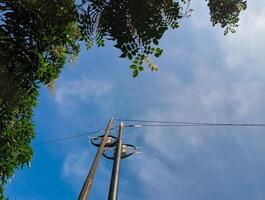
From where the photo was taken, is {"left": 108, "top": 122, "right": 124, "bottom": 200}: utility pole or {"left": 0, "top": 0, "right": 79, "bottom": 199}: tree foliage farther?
{"left": 108, "top": 122, "right": 124, "bottom": 200}: utility pole

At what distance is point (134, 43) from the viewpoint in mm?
6527

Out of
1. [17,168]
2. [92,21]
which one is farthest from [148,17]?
[17,168]

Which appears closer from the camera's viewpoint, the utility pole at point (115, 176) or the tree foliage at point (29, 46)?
the tree foliage at point (29, 46)

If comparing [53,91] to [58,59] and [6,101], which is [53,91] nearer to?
[58,59]

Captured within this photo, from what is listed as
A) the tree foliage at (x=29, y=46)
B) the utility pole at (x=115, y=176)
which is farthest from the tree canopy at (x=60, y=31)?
the utility pole at (x=115, y=176)

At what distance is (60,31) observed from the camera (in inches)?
272

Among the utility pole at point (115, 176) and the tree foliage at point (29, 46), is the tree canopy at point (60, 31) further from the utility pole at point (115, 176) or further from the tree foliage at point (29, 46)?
the utility pole at point (115, 176)

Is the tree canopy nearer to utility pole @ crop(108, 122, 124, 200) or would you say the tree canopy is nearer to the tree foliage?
the tree foliage

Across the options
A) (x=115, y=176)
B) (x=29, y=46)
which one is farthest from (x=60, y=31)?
(x=115, y=176)

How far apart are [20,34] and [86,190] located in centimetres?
301

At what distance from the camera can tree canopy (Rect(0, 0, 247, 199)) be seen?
6.43 m

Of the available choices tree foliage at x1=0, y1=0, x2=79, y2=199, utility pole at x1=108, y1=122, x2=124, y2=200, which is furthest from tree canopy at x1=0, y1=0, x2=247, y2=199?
utility pole at x1=108, y1=122, x2=124, y2=200

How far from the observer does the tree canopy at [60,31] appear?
A: 6430 millimetres

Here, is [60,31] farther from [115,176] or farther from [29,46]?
[115,176]
